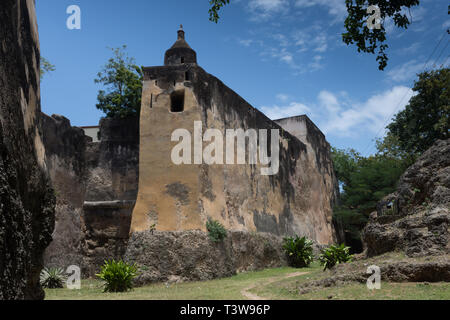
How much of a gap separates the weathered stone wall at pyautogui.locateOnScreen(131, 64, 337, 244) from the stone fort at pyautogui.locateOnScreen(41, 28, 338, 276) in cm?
3

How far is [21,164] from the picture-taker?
3.89 meters

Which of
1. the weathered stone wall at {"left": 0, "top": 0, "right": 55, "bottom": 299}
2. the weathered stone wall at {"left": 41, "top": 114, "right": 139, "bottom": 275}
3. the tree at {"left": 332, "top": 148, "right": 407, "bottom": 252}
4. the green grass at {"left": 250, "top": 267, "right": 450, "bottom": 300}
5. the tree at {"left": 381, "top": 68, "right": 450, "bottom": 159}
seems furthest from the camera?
the tree at {"left": 332, "top": 148, "right": 407, "bottom": 252}

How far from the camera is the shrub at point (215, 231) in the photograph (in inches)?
466

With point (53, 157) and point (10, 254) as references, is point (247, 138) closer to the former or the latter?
point (53, 157)

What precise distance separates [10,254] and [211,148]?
386 inches

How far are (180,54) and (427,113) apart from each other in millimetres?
12983

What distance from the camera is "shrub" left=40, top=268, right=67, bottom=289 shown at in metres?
10.9

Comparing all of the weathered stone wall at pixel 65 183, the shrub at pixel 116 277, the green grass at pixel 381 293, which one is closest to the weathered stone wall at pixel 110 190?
the weathered stone wall at pixel 65 183

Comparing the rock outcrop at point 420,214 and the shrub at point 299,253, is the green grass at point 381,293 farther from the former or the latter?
the shrub at point 299,253

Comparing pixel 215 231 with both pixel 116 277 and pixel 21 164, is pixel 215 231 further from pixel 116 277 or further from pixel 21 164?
pixel 21 164

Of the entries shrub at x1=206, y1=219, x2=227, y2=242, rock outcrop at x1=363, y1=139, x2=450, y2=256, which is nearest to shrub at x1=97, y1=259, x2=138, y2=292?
shrub at x1=206, y1=219, x2=227, y2=242

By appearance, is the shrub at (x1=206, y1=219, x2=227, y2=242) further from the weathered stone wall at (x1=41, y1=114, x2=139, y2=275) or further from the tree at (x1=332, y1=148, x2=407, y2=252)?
the tree at (x1=332, y1=148, x2=407, y2=252)

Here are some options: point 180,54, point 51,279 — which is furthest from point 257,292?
point 180,54

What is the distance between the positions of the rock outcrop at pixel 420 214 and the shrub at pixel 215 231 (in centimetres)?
415
